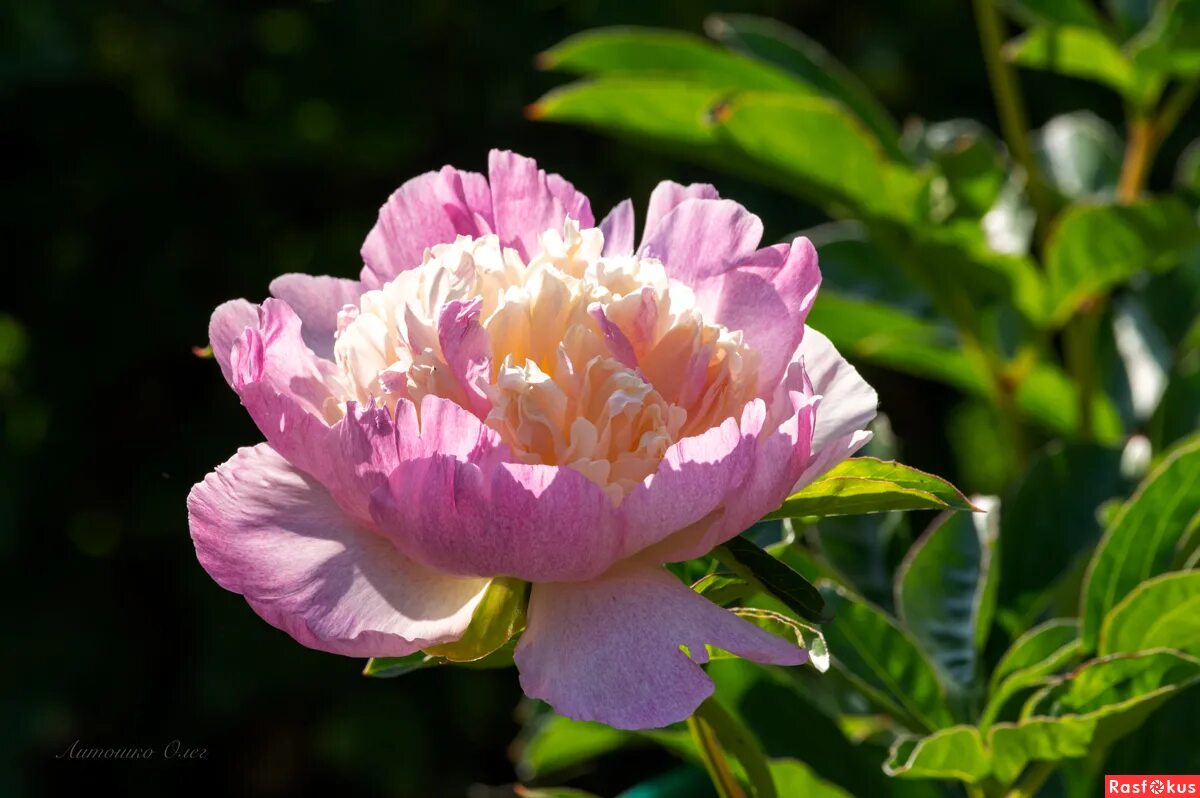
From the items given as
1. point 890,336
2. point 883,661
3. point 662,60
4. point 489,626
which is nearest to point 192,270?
point 662,60

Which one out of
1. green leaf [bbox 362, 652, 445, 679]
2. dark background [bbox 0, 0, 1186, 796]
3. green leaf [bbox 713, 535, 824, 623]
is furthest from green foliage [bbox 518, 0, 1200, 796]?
dark background [bbox 0, 0, 1186, 796]

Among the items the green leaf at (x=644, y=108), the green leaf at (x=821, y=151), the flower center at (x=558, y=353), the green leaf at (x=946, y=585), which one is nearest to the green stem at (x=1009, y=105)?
the green leaf at (x=821, y=151)

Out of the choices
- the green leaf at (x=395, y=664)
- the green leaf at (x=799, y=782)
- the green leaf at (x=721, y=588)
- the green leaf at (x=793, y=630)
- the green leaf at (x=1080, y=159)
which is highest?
the green leaf at (x=721, y=588)

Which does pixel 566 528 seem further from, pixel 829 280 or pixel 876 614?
pixel 829 280

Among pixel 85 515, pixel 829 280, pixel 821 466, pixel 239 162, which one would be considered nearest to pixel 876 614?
pixel 821 466

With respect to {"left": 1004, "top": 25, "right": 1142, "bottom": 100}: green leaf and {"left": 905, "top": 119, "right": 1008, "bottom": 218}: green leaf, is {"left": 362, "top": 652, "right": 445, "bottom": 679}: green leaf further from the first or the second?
{"left": 1004, "top": 25, "right": 1142, "bottom": 100}: green leaf

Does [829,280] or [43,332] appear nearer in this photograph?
[829,280]

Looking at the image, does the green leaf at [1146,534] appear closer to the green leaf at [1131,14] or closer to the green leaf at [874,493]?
the green leaf at [874,493]

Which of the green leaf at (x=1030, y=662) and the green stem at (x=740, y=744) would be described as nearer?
the green stem at (x=740, y=744)
